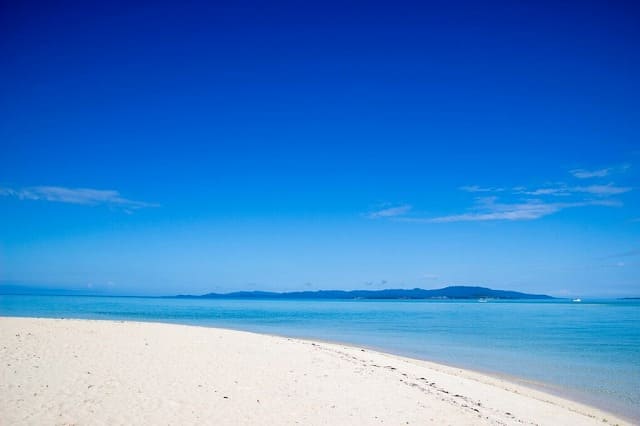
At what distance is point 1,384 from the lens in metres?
11.6

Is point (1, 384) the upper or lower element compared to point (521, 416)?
upper

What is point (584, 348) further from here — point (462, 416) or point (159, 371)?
point (159, 371)

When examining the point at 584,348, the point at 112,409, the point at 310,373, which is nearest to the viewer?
the point at 112,409

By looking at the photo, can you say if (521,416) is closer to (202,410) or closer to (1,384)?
(202,410)

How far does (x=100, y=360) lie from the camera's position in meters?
15.4

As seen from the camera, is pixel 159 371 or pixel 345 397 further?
pixel 159 371

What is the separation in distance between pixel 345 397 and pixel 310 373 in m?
3.30

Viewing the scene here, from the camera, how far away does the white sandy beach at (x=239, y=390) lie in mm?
10008

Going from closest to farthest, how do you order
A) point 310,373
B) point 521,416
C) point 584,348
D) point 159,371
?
point 521,416 < point 159,371 < point 310,373 < point 584,348

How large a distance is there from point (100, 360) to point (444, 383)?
12.4m

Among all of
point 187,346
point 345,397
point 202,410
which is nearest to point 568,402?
point 345,397

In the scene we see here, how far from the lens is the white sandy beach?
10.0m

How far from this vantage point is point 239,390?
1221cm

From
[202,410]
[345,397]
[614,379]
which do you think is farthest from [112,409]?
[614,379]
